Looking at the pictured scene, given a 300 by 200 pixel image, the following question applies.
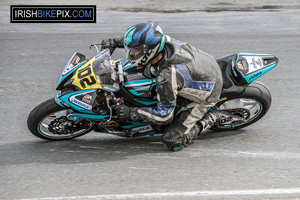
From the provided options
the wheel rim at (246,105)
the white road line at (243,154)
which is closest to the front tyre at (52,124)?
the white road line at (243,154)

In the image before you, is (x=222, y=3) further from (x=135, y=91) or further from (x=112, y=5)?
(x=135, y=91)

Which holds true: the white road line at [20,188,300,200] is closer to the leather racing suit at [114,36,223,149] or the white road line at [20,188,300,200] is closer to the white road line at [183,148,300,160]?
the white road line at [183,148,300,160]

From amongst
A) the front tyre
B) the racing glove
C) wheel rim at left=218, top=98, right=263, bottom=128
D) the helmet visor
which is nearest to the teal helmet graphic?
the helmet visor

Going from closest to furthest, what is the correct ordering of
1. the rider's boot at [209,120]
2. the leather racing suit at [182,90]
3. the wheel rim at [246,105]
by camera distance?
the leather racing suit at [182,90] < the rider's boot at [209,120] < the wheel rim at [246,105]

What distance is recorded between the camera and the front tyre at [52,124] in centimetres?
568

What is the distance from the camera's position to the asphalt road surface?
5.14 metres

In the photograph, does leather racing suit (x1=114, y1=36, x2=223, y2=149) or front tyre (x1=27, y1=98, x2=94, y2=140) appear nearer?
leather racing suit (x1=114, y1=36, x2=223, y2=149)

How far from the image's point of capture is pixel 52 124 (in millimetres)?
5875

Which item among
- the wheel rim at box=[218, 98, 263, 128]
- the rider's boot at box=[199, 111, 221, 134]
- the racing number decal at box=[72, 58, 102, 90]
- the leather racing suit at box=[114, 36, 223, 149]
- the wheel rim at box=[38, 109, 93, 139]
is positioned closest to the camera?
the leather racing suit at box=[114, 36, 223, 149]

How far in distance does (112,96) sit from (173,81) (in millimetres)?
674

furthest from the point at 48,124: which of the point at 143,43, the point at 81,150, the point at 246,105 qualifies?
the point at 246,105

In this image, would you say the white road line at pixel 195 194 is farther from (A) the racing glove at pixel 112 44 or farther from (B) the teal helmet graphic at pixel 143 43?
(A) the racing glove at pixel 112 44

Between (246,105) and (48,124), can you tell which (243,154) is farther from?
(48,124)

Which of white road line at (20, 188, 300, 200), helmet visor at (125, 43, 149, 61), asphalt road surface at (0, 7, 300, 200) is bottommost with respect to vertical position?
white road line at (20, 188, 300, 200)
